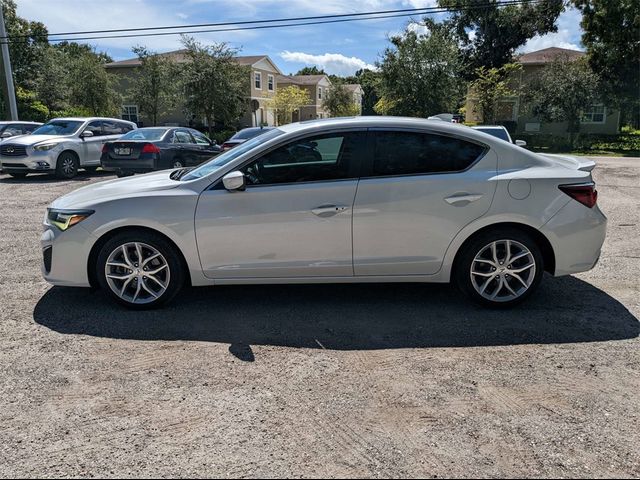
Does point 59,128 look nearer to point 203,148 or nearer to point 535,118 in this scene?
point 203,148

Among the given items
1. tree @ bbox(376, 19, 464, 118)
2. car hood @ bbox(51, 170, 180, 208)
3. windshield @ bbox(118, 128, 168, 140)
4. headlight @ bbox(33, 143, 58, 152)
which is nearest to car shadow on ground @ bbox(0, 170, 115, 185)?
headlight @ bbox(33, 143, 58, 152)

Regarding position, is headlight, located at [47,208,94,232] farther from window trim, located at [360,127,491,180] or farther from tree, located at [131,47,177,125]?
tree, located at [131,47,177,125]

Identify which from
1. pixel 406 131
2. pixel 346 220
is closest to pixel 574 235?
pixel 406 131

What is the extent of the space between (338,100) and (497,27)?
1880cm

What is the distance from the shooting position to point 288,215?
4398 millimetres

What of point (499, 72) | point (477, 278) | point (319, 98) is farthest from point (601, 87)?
point (319, 98)

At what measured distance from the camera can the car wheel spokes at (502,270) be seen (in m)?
4.55

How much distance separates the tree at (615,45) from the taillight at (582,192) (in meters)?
28.5

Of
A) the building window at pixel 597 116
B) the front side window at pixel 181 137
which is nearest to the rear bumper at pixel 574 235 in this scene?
the front side window at pixel 181 137

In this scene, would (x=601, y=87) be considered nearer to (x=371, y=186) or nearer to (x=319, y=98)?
(x=371, y=186)

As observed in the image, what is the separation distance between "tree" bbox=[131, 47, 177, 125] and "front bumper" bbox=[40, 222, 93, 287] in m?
31.3

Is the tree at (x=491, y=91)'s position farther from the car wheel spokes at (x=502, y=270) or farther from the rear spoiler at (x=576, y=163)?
the car wheel spokes at (x=502, y=270)

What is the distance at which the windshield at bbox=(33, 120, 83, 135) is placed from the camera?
15.1 m

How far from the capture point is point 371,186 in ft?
14.5
